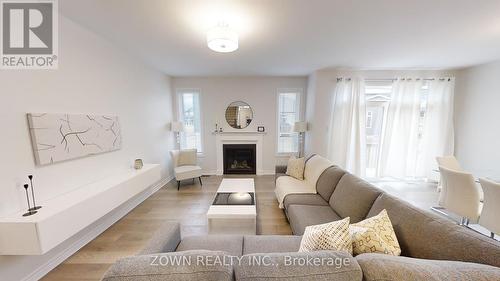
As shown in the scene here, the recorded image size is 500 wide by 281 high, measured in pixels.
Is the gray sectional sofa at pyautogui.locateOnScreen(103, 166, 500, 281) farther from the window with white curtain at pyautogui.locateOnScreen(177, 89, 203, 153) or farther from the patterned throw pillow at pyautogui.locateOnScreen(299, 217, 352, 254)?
the window with white curtain at pyautogui.locateOnScreen(177, 89, 203, 153)

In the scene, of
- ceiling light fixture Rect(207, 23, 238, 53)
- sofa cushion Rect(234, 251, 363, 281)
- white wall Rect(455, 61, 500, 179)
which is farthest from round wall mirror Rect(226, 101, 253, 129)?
white wall Rect(455, 61, 500, 179)

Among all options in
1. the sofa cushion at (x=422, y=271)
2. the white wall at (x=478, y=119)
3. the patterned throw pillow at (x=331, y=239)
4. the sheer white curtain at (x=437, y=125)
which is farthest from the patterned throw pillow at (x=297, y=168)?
the white wall at (x=478, y=119)

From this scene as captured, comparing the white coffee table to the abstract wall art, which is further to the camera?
the white coffee table

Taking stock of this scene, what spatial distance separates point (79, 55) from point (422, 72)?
20.2 feet

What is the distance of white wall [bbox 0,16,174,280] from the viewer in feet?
5.00

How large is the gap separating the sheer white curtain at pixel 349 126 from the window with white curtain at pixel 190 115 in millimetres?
3362

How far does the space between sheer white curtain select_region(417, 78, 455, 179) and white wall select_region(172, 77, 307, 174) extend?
2743 mm

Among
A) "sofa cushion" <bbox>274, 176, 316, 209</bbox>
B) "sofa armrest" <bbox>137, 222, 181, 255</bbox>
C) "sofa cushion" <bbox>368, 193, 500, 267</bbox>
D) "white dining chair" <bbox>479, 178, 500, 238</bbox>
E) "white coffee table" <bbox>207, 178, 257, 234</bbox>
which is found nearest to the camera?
"sofa cushion" <bbox>368, 193, 500, 267</bbox>

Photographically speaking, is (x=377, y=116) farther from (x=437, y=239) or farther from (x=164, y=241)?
(x=164, y=241)

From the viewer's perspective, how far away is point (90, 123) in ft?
7.30

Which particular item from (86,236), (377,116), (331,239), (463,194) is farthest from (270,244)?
(377,116)

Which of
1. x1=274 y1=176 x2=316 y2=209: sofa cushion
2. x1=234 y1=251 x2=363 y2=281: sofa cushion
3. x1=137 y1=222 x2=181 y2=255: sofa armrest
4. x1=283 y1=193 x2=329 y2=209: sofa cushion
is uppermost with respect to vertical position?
x1=234 y1=251 x2=363 y2=281: sofa cushion

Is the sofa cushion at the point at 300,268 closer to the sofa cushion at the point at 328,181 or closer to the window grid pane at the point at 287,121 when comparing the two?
the sofa cushion at the point at 328,181

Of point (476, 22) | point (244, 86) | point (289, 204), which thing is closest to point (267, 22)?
point (289, 204)
